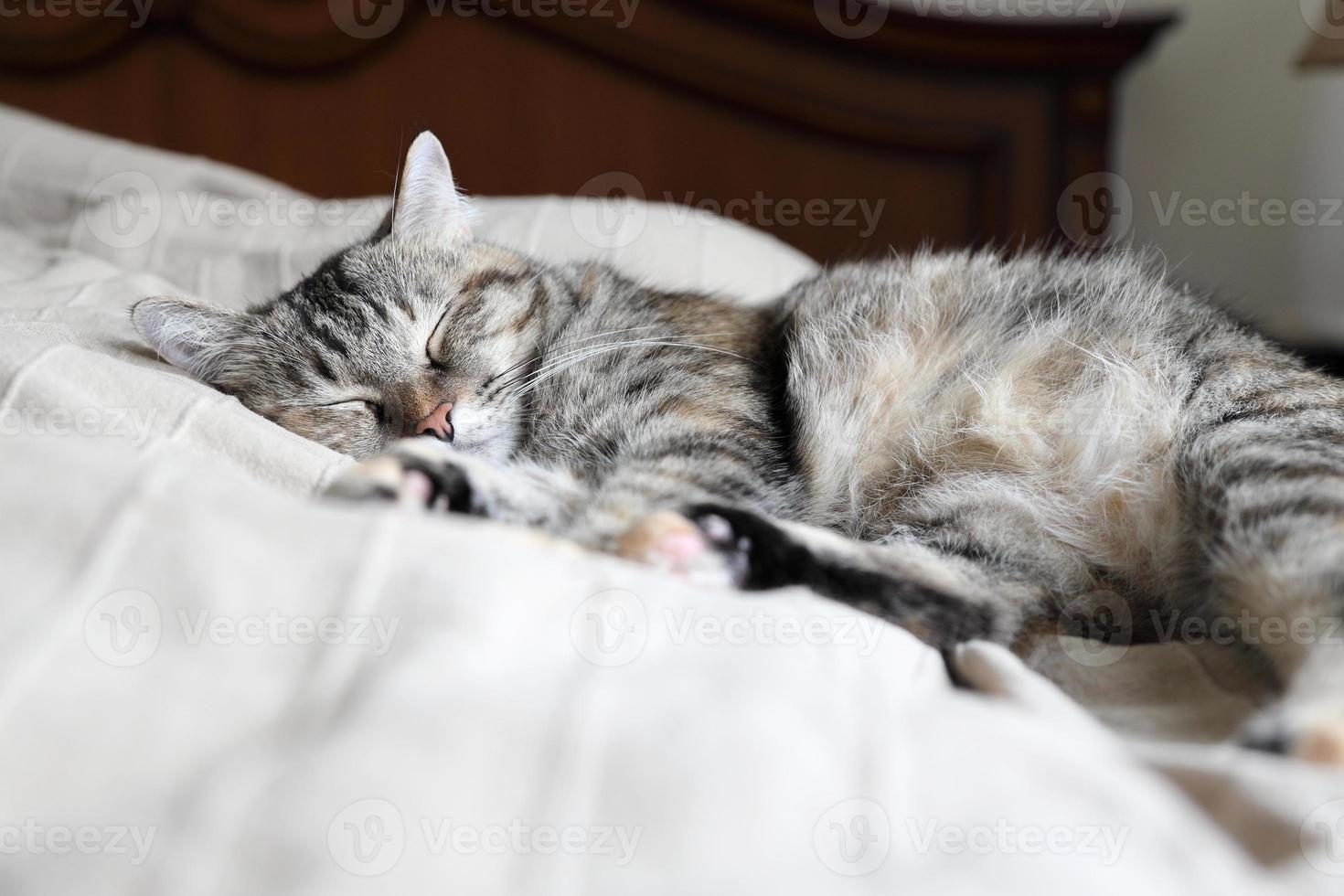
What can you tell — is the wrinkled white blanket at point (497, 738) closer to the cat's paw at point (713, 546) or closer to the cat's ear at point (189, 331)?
the cat's paw at point (713, 546)

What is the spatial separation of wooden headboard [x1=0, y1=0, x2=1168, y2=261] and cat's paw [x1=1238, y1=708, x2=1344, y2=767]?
1890 mm

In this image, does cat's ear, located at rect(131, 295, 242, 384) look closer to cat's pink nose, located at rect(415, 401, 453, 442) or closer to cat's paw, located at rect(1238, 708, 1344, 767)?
cat's pink nose, located at rect(415, 401, 453, 442)

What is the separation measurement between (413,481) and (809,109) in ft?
6.10

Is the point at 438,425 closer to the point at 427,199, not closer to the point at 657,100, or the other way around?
the point at 427,199

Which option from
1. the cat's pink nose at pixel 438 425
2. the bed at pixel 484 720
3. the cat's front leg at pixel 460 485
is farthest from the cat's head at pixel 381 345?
the bed at pixel 484 720

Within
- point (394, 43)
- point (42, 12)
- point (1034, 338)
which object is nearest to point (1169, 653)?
point (1034, 338)

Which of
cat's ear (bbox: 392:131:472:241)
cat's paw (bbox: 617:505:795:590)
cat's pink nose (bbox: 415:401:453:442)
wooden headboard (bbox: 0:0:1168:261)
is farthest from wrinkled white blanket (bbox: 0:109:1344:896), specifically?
wooden headboard (bbox: 0:0:1168:261)

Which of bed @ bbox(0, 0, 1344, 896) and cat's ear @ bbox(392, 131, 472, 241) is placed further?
cat's ear @ bbox(392, 131, 472, 241)

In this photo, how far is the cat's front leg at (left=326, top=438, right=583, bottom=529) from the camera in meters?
0.79

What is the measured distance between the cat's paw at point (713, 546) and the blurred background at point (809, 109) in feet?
5.56

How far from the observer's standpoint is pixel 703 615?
0.66 m

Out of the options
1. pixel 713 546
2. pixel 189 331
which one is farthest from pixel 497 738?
pixel 189 331

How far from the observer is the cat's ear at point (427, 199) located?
1.31 meters

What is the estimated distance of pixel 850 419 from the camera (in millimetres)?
1185
